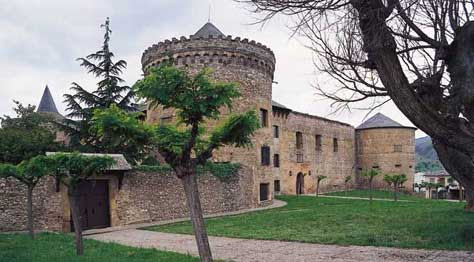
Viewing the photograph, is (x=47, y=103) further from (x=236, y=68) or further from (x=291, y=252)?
(x=291, y=252)

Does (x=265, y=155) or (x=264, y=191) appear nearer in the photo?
(x=264, y=191)

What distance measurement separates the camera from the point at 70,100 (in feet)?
75.2

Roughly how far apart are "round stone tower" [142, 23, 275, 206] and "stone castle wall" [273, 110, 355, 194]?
6.26 metres

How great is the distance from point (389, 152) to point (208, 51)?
25.7 meters

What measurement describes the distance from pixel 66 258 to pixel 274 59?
20.6 metres

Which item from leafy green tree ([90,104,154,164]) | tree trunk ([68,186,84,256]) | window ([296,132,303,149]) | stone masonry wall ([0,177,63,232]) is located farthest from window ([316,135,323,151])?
leafy green tree ([90,104,154,164])

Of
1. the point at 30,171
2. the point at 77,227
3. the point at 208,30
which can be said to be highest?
the point at 208,30

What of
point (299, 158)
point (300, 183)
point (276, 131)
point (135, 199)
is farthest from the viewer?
point (300, 183)

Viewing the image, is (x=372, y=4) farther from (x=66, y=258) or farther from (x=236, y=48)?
(x=236, y=48)

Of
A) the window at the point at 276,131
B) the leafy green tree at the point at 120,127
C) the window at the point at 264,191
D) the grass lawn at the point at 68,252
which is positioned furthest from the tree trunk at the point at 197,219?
the window at the point at 276,131

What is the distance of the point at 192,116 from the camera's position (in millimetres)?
6906

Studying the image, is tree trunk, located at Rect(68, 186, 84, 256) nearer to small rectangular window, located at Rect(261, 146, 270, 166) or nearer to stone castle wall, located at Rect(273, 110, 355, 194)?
small rectangular window, located at Rect(261, 146, 270, 166)

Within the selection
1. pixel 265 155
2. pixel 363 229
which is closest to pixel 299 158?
pixel 265 155

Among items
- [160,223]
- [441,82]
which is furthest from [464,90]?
[160,223]
